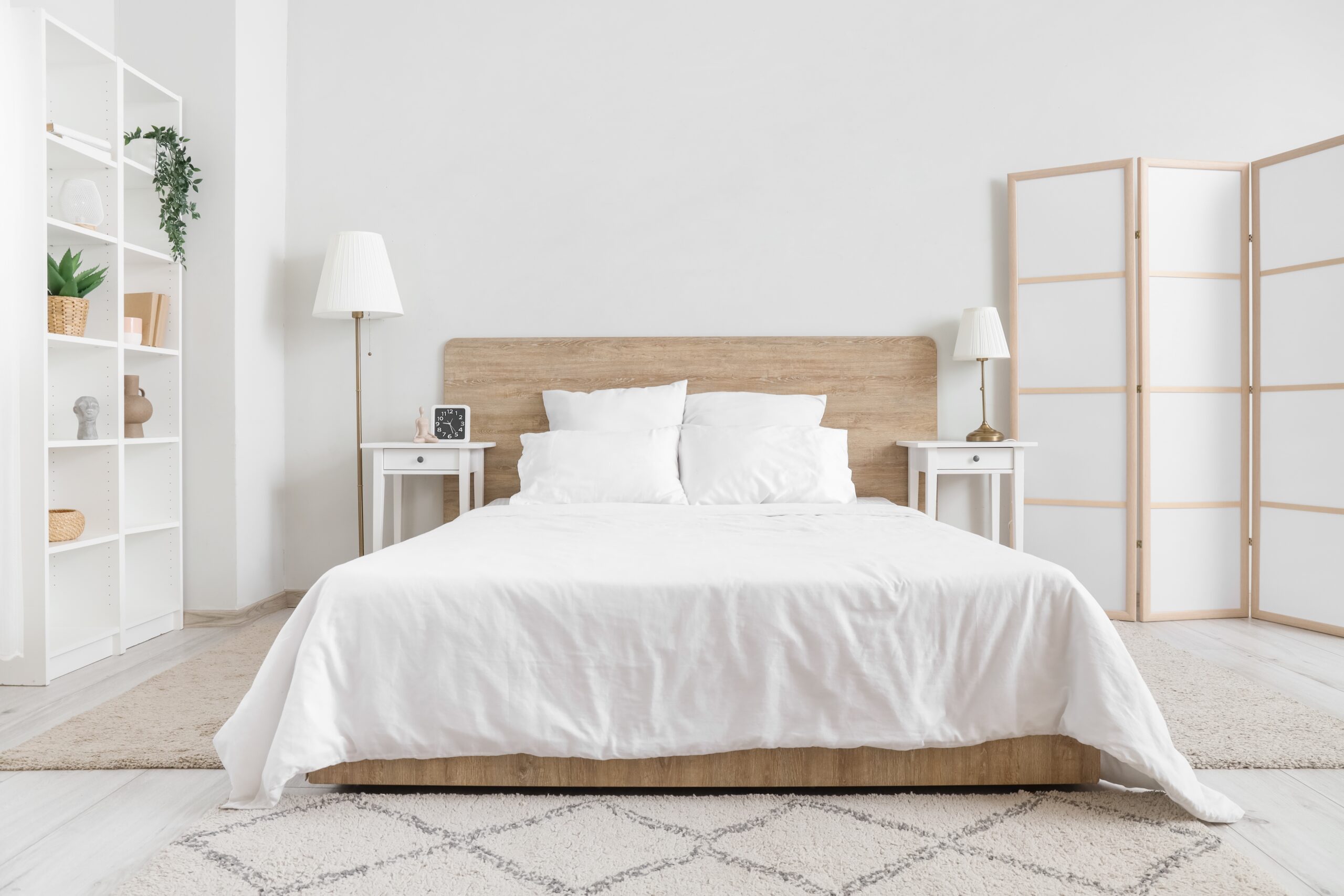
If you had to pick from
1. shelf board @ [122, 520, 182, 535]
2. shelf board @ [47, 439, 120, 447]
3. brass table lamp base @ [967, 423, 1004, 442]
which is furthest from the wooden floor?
brass table lamp base @ [967, 423, 1004, 442]

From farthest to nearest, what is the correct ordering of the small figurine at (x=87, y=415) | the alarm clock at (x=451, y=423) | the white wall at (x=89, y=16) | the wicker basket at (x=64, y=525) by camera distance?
the alarm clock at (x=451, y=423) < the white wall at (x=89, y=16) < the small figurine at (x=87, y=415) < the wicker basket at (x=64, y=525)

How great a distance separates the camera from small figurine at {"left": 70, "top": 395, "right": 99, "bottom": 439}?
2.84m

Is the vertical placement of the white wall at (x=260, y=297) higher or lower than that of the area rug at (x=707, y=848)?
higher

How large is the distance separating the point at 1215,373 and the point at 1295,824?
2.40 meters

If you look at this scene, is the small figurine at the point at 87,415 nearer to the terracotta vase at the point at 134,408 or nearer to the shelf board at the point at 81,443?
the shelf board at the point at 81,443

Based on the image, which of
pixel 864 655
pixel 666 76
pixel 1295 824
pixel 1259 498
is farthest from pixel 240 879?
pixel 1259 498

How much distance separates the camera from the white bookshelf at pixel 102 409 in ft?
8.41

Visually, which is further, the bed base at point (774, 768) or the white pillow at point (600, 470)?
the white pillow at point (600, 470)

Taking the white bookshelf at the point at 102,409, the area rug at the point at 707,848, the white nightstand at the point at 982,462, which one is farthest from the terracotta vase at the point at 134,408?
the white nightstand at the point at 982,462

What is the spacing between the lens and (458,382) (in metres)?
3.80

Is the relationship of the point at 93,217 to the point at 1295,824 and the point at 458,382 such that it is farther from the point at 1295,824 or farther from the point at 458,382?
the point at 1295,824

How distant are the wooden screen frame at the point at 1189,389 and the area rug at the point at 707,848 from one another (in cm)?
206

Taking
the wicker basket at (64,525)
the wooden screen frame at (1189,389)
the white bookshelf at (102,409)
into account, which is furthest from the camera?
the wooden screen frame at (1189,389)

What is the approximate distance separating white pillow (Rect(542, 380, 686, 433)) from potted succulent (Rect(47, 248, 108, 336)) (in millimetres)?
1719
